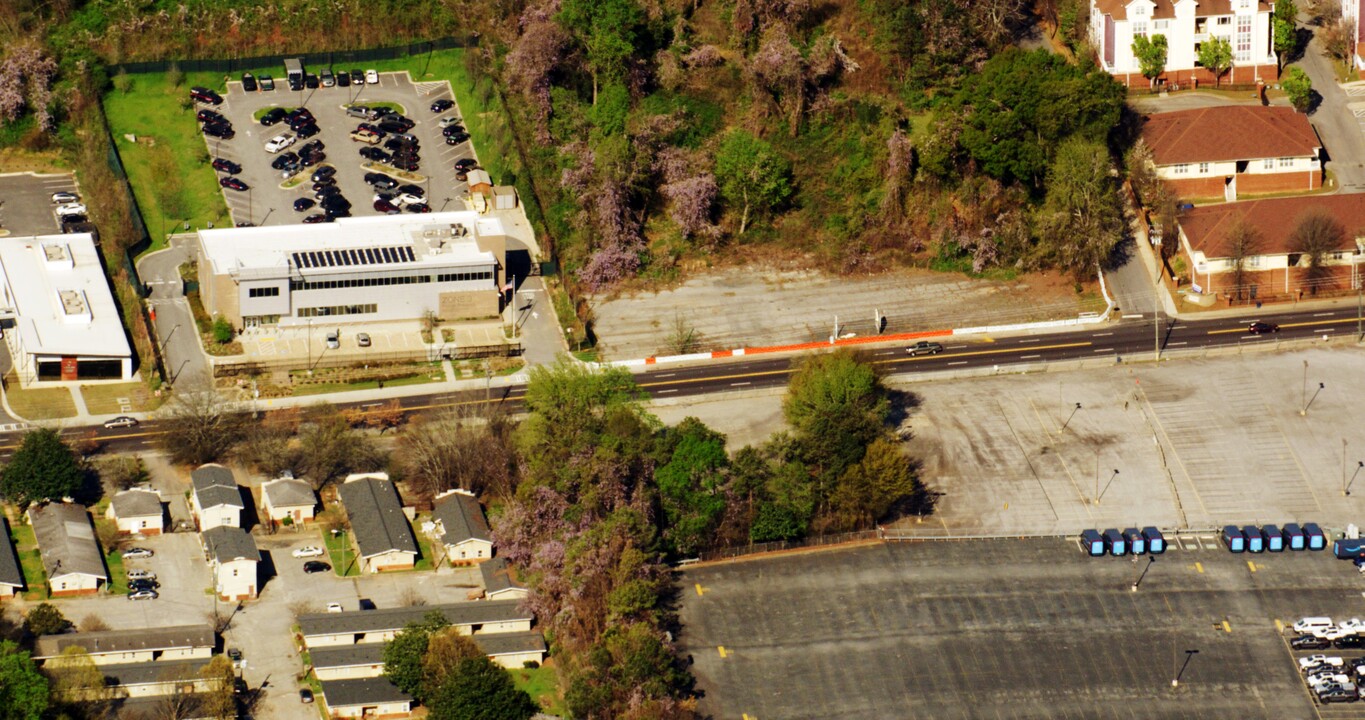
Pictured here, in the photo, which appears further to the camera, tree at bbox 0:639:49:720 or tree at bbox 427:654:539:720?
tree at bbox 427:654:539:720

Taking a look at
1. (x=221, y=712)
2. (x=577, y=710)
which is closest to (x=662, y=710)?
(x=577, y=710)

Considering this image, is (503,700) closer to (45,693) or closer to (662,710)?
(662,710)

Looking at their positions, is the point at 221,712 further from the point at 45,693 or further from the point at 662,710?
the point at 662,710

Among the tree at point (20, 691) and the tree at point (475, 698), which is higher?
the tree at point (20, 691)

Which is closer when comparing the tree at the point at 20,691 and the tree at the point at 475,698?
the tree at the point at 20,691
